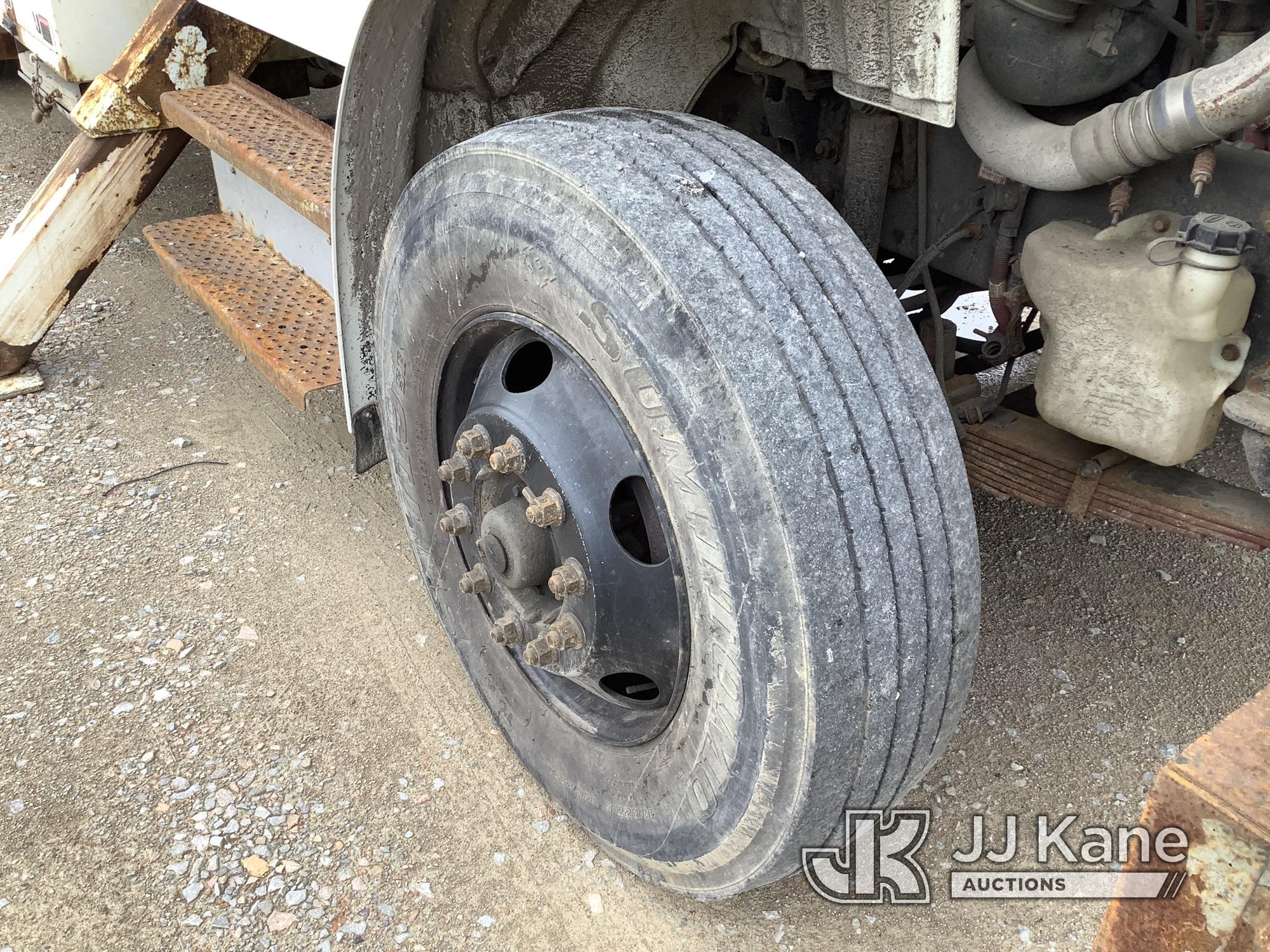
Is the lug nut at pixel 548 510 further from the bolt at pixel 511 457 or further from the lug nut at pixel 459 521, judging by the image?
the lug nut at pixel 459 521

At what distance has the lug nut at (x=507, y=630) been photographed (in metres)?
1.72

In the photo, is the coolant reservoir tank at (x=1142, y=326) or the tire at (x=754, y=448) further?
the coolant reservoir tank at (x=1142, y=326)

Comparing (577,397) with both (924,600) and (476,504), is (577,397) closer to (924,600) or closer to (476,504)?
(476,504)

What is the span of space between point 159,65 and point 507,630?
218 centimetres

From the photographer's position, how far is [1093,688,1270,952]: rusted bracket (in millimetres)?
868

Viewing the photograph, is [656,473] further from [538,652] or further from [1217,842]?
[1217,842]

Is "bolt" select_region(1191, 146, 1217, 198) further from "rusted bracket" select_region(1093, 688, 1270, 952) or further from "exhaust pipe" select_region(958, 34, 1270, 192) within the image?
"rusted bracket" select_region(1093, 688, 1270, 952)

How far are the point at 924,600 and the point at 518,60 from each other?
120 cm

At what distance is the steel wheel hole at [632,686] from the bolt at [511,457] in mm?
419

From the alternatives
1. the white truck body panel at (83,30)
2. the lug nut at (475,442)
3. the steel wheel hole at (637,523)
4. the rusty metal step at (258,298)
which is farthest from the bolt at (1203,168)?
the white truck body panel at (83,30)

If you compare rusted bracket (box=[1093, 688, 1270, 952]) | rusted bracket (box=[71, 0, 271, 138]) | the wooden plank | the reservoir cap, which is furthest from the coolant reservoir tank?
the wooden plank

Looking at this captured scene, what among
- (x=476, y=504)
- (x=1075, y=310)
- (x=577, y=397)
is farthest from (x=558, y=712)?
(x=1075, y=310)

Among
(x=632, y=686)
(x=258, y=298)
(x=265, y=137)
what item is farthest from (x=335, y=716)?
(x=265, y=137)

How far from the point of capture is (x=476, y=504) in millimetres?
1846
